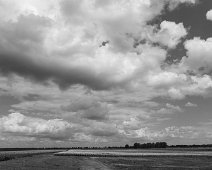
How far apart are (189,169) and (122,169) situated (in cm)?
1083

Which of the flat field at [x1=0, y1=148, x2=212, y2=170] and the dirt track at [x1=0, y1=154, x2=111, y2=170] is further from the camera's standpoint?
the flat field at [x1=0, y1=148, x2=212, y2=170]

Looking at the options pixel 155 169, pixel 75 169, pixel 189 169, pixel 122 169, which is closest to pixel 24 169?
pixel 75 169

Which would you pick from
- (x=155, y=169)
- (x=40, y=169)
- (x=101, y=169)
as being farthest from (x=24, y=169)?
(x=155, y=169)

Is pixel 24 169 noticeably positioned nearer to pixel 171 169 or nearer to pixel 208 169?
pixel 171 169

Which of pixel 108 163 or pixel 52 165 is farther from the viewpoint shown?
pixel 108 163

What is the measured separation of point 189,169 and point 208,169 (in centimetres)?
295

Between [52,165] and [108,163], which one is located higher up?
[108,163]

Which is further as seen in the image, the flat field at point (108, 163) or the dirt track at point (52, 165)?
the flat field at point (108, 163)

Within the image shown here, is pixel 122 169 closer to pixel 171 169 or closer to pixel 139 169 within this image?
pixel 139 169

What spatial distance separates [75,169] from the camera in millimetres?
52750

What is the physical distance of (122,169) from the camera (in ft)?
173

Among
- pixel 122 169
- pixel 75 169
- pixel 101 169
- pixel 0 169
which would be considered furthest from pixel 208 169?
pixel 0 169

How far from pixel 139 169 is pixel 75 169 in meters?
10.0

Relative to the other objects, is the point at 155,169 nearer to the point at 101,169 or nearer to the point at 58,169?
the point at 101,169
